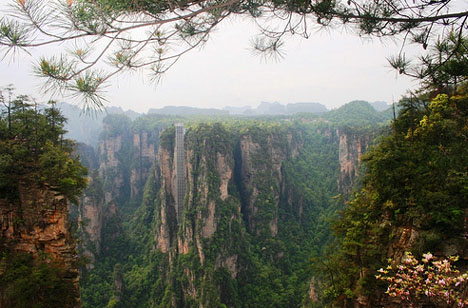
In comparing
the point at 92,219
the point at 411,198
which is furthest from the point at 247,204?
the point at 411,198

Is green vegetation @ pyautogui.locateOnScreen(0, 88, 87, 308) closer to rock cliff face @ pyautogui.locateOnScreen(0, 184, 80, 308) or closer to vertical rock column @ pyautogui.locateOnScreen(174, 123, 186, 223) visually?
rock cliff face @ pyautogui.locateOnScreen(0, 184, 80, 308)

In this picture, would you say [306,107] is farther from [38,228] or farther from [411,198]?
[411,198]

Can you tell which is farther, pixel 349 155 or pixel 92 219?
pixel 349 155

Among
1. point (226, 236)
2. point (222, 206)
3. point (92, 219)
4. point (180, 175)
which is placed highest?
point (180, 175)

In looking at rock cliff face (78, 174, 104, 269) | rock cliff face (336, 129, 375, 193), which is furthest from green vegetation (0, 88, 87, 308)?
rock cliff face (336, 129, 375, 193)

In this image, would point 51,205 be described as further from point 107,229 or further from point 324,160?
point 324,160

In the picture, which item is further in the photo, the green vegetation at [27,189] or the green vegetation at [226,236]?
the green vegetation at [226,236]

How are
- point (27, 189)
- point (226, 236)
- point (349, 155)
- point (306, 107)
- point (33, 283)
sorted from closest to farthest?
point (33, 283) → point (27, 189) → point (226, 236) → point (349, 155) → point (306, 107)

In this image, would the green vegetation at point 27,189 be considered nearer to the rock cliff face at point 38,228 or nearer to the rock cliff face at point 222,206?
the rock cliff face at point 38,228

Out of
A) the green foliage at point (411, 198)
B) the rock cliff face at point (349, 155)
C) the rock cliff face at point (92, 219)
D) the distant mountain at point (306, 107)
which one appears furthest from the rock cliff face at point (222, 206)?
the distant mountain at point (306, 107)
